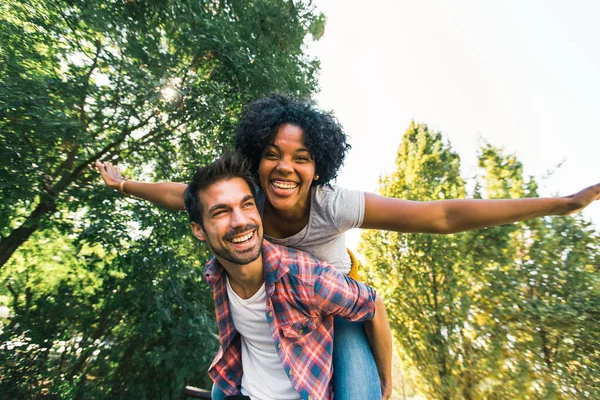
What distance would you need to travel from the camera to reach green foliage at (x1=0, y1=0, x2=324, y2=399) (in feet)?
9.92

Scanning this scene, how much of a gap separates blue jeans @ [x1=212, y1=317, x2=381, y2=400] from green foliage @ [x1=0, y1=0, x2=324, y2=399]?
3066 millimetres

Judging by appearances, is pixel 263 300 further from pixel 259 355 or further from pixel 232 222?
pixel 232 222

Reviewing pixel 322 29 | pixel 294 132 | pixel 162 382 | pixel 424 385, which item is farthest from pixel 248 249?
pixel 322 29

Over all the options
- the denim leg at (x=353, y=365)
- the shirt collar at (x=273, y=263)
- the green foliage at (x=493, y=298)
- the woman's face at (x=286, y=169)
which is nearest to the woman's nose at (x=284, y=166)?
the woman's face at (x=286, y=169)

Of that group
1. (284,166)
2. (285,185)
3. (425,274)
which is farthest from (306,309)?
(425,274)

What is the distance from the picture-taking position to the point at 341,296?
168cm

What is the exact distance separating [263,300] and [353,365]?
2.21ft

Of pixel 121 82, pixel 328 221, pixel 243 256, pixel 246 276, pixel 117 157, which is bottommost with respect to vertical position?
pixel 246 276

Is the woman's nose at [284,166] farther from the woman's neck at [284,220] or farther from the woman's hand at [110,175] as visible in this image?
the woman's hand at [110,175]

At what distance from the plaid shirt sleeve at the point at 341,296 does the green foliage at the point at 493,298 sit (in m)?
2.36

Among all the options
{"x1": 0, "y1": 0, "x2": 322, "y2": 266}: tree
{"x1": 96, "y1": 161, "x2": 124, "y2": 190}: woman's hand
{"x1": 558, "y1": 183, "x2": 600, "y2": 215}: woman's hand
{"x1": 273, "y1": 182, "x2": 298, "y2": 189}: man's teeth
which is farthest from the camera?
{"x1": 0, "y1": 0, "x2": 322, "y2": 266}: tree

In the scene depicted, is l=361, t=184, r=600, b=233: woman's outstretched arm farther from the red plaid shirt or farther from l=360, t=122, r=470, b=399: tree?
l=360, t=122, r=470, b=399: tree

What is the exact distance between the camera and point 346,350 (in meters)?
1.91

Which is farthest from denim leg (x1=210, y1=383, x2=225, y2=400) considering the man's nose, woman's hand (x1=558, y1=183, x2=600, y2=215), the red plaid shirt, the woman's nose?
woman's hand (x1=558, y1=183, x2=600, y2=215)
